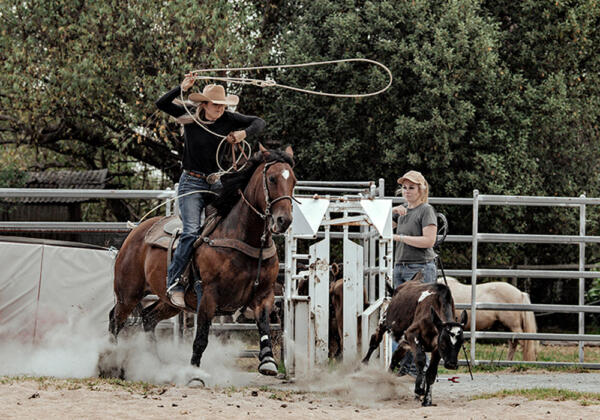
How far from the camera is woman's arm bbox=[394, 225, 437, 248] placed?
8.64 meters

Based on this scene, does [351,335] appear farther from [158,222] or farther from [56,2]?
[56,2]

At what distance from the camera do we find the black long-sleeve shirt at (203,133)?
8.27m

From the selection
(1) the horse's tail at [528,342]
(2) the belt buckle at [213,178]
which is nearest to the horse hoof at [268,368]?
(2) the belt buckle at [213,178]

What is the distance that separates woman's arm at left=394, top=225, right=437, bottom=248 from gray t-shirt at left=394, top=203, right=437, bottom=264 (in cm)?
6

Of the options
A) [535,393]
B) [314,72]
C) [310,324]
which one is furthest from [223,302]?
[314,72]

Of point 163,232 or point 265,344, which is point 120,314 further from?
point 265,344

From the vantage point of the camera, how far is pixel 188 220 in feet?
26.5

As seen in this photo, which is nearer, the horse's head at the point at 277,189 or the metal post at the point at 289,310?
the horse's head at the point at 277,189

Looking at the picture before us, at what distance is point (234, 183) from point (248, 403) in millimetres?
2251

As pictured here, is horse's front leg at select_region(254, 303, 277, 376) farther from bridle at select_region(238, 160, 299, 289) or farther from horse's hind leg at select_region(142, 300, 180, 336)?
horse's hind leg at select_region(142, 300, 180, 336)

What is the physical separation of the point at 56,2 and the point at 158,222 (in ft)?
35.1

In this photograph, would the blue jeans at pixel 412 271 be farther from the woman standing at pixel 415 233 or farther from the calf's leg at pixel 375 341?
the calf's leg at pixel 375 341

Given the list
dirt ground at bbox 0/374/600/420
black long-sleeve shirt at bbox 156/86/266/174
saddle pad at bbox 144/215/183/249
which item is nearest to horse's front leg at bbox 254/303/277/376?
dirt ground at bbox 0/374/600/420

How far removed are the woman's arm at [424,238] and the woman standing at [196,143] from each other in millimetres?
1867
